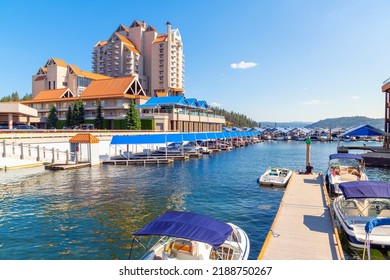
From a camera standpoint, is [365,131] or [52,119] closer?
[365,131]

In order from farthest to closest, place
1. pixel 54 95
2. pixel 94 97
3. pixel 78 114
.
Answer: pixel 54 95
pixel 94 97
pixel 78 114

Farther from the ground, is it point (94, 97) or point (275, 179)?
point (94, 97)

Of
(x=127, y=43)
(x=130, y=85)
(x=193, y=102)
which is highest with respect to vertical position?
(x=127, y=43)

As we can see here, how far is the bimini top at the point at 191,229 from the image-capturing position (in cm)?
1092

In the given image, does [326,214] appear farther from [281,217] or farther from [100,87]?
[100,87]

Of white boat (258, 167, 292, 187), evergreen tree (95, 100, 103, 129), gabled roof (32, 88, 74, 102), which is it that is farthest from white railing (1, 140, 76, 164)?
gabled roof (32, 88, 74, 102)

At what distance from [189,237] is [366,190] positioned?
12438 mm

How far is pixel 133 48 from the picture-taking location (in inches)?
5349

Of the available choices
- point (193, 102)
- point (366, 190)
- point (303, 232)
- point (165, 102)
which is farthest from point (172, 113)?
point (303, 232)

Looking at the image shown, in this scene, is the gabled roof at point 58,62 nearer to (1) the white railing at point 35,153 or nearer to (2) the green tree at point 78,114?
(2) the green tree at point 78,114

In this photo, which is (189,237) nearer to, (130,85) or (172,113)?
(172,113)

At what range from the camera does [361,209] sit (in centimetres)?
1834

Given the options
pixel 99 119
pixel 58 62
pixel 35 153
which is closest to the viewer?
pixel 35 153

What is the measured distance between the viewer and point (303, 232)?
15867 mm
